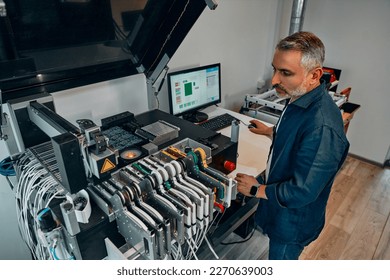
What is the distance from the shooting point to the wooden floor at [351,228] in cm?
202

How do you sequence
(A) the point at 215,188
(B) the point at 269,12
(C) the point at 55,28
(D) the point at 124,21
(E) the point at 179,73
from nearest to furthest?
(A) the point at 215,188 → (C) the point at 55,28 → (D) the point at 124,21 → (E) the point at 179,73 → (B) the point at 269,12

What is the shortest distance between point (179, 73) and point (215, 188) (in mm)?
1107

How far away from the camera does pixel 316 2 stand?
2859 mm

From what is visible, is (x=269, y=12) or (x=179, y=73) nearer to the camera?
(x=179, y=73)

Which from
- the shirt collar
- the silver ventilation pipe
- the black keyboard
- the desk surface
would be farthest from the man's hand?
the silver ventilation pipe

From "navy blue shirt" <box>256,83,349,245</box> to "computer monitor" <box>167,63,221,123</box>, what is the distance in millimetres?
826

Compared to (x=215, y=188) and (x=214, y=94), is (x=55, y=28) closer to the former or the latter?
(x=215, y=188)

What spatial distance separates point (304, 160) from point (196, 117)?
109 cm

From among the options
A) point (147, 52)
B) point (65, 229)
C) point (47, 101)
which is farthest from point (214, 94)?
point (65, 229)

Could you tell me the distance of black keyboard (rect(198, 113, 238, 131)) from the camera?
77.8 inches

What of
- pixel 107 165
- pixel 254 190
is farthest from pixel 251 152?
pixel 107 165

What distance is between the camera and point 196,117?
2076 millimetres

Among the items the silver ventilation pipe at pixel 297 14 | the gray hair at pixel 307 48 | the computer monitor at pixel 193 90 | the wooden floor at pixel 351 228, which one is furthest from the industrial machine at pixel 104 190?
the silver ventilation pipe at pixel 297 14

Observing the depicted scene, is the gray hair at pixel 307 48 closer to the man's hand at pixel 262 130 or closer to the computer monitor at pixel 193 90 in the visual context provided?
the man's hand at pixel 262 130
